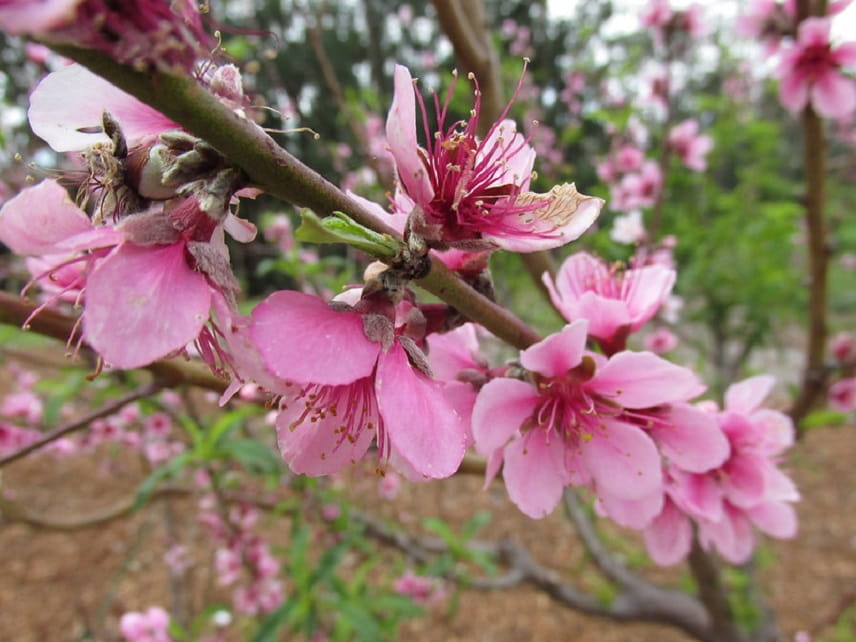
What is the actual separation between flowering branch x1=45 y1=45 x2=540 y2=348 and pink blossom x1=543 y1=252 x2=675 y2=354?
0.25 m

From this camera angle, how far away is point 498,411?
2.19 ft

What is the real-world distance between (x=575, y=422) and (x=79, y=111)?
2.19ft

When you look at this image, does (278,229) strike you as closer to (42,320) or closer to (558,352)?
(42,320)

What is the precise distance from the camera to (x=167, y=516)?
3.02 metres

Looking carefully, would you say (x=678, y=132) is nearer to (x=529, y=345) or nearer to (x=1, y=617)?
(x=529, y=345)

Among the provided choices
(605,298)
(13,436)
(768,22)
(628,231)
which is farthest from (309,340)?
(13,436)

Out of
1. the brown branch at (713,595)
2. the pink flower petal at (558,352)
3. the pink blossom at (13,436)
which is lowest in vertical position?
the pink blossom at (13,436)

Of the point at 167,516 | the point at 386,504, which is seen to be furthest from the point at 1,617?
the point at 386,504

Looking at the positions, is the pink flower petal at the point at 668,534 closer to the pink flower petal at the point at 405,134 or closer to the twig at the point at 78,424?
the pink flower petal at the point at 405,134

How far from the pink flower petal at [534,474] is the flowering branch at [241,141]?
269mm

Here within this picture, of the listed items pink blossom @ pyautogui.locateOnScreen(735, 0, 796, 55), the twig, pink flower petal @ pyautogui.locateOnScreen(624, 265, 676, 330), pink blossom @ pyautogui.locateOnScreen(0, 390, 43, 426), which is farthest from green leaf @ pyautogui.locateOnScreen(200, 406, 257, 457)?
pink blossom @ pyautogui.locateOnScreen(0, 390, 43, 426)

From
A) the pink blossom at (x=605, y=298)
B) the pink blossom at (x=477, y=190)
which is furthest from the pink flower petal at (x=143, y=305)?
the pink blossom at (x=605, y=298)

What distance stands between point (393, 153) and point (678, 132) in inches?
122

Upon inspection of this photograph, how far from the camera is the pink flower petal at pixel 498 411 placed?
0.63 m
